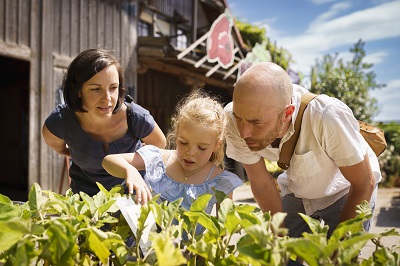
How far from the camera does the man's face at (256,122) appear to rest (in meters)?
1.57

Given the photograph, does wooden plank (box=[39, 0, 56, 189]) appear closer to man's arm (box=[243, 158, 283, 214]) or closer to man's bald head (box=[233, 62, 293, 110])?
man's arm (box=[243, 158, 283, 214])

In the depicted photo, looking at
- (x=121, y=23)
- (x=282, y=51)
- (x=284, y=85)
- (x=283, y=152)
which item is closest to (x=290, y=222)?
(x=283, y=152)

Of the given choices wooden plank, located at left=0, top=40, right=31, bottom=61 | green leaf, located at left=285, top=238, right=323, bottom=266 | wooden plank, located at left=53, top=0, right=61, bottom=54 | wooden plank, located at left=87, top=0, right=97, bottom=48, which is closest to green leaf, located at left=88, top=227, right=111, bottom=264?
green leaf, located at left=285, top=238, right=323, bottom=266

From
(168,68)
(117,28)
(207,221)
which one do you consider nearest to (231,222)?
(207,221)

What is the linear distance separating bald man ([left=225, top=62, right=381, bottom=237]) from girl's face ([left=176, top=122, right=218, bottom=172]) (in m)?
0.18

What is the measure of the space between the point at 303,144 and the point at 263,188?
32cm

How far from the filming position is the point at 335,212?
2.05 m

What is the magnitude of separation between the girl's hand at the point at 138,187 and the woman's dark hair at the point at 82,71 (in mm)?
809

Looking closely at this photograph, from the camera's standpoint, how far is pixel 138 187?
52.7 inches

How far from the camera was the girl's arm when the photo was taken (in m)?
1.31

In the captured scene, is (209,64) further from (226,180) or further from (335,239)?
(335,239)

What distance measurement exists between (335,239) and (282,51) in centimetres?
1305

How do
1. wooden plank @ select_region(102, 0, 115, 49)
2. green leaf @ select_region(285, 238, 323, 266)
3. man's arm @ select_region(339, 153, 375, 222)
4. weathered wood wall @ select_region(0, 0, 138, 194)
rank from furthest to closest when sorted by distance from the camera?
wooden plank @ select_region(102, 0, 115, 49)
weathered wood wall @ select_region(0, 0, 138, 194)
man's arm @ select_region(339, 153, 375, 222)
green leaf @ select_region(285, 238, 323, 266)

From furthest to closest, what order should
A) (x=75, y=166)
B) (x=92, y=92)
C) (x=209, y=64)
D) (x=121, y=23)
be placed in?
(x=209, y=64) → (x=121, y=23) → (x=75, y=166) → (x=92, y=92)
